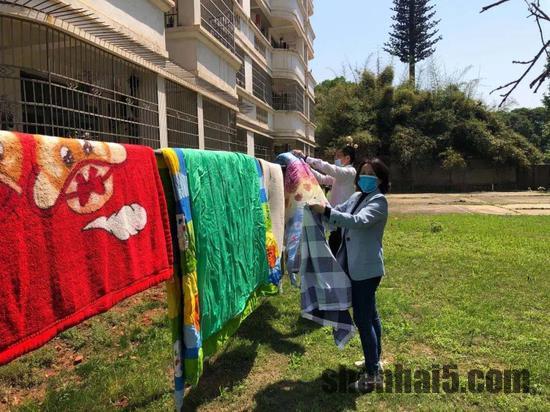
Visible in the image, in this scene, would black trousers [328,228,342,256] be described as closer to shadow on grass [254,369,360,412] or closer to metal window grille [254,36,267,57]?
shadow on grass [254,369,360,412]

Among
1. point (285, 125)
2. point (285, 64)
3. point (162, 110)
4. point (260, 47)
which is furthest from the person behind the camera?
point (285, 64)

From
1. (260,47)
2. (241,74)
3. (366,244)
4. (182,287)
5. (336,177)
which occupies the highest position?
(260,47)

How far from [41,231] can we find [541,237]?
10380 millimetres

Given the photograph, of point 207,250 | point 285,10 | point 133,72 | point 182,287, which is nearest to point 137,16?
point 133,72

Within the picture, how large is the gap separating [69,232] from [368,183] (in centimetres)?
210

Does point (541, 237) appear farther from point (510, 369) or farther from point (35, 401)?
point (35, 401)

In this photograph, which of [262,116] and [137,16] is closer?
[137,16]

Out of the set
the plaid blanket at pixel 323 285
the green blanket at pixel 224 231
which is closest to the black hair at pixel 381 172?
the plaid blanket at pixel 323 285

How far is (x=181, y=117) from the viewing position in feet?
33.0

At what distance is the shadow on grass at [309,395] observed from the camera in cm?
314

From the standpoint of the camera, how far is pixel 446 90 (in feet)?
103

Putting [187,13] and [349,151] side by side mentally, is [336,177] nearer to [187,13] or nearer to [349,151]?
[349,151]

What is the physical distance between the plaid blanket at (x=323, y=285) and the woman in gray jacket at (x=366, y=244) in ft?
0.29

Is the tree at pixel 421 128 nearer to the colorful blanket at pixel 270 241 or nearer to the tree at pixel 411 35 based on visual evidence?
the tree at pixel 411 35
